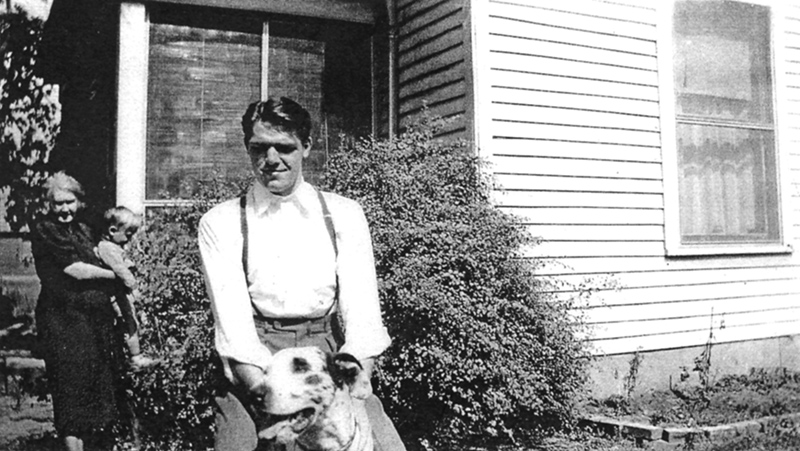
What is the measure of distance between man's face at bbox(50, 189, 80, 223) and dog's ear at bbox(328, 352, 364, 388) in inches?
114

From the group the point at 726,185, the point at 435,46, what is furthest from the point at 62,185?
the point at 726,185

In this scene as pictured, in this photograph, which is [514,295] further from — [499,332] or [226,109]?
[226,109]

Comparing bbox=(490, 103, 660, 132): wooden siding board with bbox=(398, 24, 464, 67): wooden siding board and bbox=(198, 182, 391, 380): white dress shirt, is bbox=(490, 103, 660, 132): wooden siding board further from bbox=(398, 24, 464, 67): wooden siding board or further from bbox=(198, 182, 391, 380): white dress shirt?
bbox=(198, 182, 391, 380): white dress shirt

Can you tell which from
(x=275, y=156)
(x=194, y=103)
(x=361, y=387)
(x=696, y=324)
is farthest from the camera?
(x=696, y=324)

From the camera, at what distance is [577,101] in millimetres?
6570

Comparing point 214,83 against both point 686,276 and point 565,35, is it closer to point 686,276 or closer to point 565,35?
point 565,35

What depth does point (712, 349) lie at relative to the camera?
7250 mm

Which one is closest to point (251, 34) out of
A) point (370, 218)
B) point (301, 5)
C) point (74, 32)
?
point (301, 5)

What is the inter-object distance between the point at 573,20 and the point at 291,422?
17.9 ft

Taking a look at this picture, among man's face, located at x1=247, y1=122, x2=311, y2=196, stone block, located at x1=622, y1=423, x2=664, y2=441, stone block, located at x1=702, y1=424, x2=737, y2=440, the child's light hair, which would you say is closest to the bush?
the child's light hair

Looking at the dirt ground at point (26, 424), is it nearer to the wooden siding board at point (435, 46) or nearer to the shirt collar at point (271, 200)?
the shirt collar at point (271, 200)

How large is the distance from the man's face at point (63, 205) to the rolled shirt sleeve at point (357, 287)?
8.19 ft

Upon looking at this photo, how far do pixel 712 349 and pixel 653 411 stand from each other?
1487mm

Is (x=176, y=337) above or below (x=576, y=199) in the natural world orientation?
below
